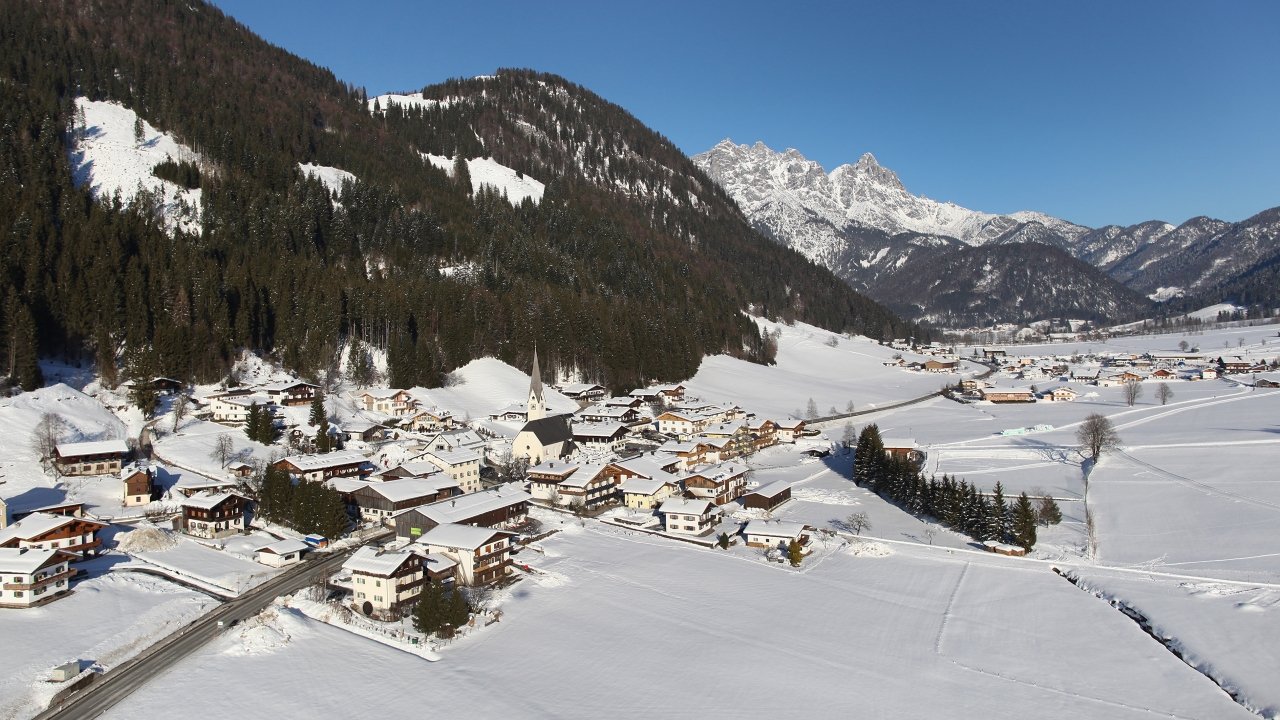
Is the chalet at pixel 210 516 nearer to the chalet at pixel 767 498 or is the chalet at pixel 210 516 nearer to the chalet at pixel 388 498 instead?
the chalet at pixel 388 498

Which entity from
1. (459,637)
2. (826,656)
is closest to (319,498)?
(459,637)

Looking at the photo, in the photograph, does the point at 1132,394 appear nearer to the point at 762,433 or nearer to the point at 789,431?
the point at 789,431

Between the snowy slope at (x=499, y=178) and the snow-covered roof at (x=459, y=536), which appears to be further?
the snowy slope at (x=499, y=178)

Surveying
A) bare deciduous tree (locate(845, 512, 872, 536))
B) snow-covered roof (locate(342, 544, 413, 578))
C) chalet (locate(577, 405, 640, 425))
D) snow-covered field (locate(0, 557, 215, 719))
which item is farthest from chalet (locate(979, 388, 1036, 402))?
snow-covered field (locate(0, 557, 215, 719))

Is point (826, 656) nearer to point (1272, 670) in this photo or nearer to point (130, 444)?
point (1272, 670)

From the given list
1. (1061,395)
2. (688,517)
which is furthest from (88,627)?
(1061,395)

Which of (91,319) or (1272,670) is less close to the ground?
(91,319)

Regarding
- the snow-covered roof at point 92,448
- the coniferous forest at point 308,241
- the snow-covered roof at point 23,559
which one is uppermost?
the coniferous forest at point 308,241

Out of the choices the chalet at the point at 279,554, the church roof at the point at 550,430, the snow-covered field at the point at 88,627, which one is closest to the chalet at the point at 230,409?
the church roof at the point at 550,430
